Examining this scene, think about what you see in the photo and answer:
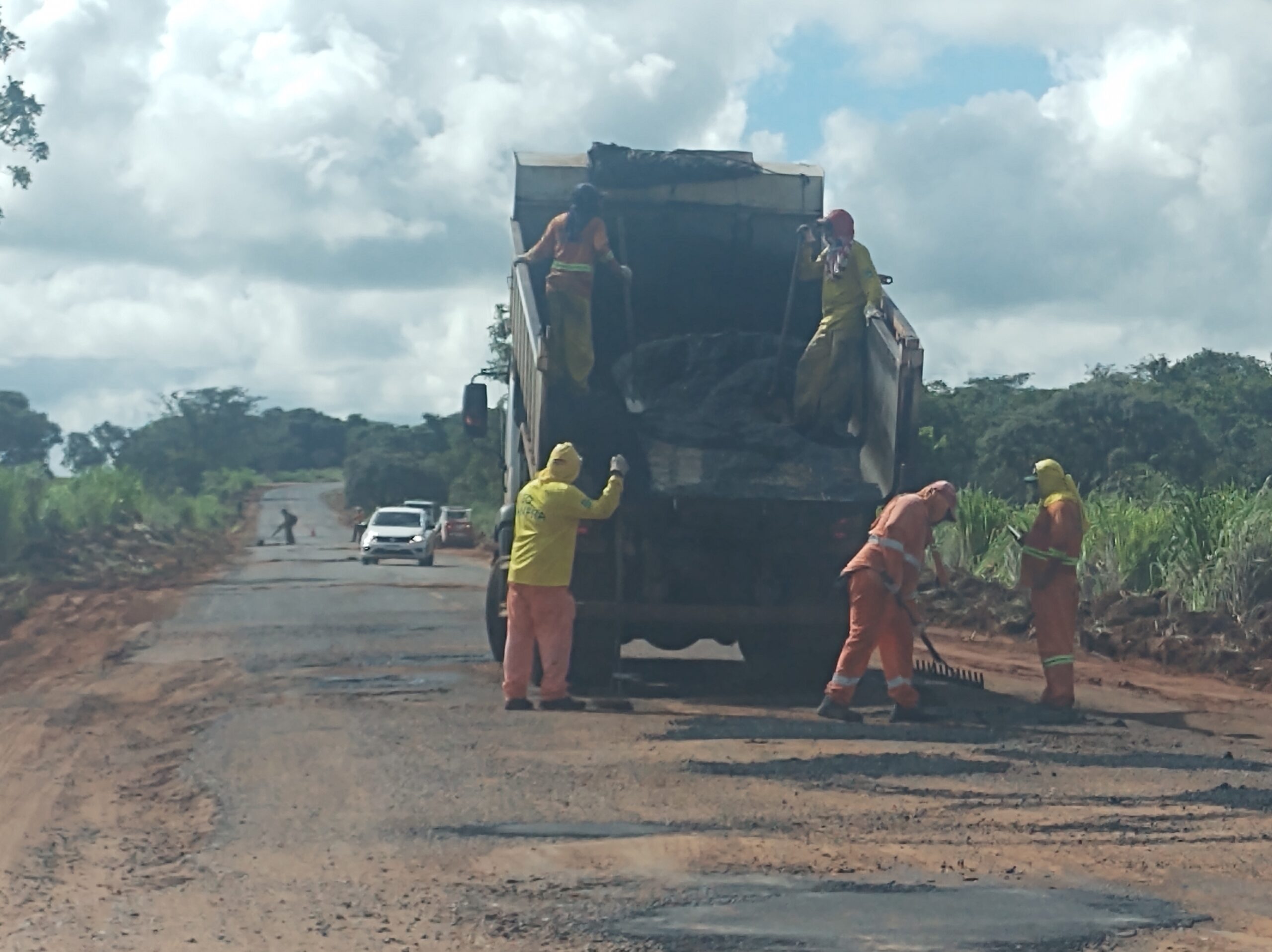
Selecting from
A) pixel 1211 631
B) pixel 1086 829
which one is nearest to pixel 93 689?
pixel 1086 829

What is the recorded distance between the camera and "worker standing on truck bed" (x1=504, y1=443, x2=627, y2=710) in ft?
32.5

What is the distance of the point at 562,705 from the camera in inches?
392

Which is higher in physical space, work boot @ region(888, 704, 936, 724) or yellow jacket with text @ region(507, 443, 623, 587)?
yellow jacket with text @ region(507, 443, 623, 587)

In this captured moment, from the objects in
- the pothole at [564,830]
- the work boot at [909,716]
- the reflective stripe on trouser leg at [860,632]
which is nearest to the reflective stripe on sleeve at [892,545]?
the reflective stripe on trouser leg at [860,632]

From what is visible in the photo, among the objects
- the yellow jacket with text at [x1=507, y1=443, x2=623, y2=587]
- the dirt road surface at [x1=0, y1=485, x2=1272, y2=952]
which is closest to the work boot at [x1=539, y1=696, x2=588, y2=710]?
the dirt road surface at [x1=0, y1=485, x2=1272, y2=952]

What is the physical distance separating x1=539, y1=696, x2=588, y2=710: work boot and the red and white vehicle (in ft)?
128

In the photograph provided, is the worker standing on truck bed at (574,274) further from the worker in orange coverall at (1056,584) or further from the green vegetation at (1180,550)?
the green vegetation at (1180,550)

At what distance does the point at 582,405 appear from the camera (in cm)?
1065

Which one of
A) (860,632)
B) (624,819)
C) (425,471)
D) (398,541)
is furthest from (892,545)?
(425,471)

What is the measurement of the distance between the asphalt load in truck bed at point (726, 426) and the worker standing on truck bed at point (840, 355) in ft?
0.52

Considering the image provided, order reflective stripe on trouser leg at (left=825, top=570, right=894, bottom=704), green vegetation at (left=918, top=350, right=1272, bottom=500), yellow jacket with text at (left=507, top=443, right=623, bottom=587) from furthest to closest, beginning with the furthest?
green vegetation at (left=918, top=350, right=1272, bottom=500), yellow jacket with text at (left=507, top=443, right=623, bottom=587), reflective stripe on trouser leg at (left=825, top=570, right=894, bottom=704)

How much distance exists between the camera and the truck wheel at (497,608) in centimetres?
1147

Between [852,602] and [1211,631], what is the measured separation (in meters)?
5.83

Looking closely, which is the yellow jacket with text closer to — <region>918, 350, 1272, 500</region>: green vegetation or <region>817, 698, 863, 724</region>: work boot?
<region>817, 698, 863, 724</region>: work boot
